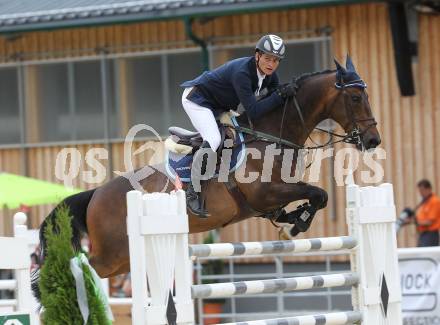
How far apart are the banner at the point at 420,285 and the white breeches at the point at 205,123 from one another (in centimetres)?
325

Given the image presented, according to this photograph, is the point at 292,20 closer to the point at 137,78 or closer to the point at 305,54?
the point at 305,54

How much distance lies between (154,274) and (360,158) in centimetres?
813

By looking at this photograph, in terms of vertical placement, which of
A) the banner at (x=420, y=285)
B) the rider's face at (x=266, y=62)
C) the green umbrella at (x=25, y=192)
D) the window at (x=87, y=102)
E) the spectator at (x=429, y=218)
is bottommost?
the banner at (x=420, y=285)

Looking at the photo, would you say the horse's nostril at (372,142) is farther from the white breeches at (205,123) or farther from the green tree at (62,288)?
the green tree at (62,288)

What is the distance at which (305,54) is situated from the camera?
49.2ft

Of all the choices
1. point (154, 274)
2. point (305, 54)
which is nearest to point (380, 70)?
point (305, 54)

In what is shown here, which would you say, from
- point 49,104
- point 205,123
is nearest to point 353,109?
point 205,123

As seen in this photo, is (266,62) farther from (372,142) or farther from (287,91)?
(372,142)

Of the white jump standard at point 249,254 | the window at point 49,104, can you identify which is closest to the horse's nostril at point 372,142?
the white jump standard at point 249,254

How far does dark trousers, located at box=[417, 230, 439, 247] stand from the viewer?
13.4 meters

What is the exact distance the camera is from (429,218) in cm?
1342

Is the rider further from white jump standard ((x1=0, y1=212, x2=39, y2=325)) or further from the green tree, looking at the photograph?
white jump standard ((x1=0, y1=212, x2=39, y2=325))

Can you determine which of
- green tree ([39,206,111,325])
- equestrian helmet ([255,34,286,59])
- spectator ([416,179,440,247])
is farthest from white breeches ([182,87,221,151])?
spectator ([416,179,440,247])

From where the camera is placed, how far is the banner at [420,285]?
10727 mm
